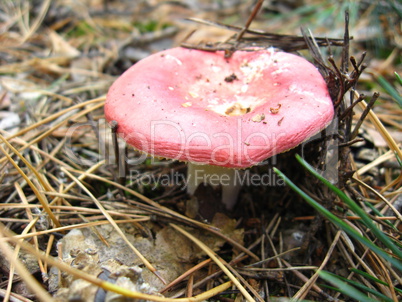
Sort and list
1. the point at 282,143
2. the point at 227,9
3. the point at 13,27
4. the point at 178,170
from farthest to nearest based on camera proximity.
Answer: the point at 227,9 < the point at 13,27 < the point at 178,170 < the point at 282,143

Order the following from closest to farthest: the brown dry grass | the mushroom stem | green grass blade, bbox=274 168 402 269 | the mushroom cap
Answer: green grass blade, bbox=274 168 402 269, the mushroom cap, the brown dry grass, the mushroom stem

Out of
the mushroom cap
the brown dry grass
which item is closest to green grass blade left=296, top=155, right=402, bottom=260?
the mushroom cap

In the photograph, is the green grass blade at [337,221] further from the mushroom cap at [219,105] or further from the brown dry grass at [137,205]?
the brown dry grass at [137,205]

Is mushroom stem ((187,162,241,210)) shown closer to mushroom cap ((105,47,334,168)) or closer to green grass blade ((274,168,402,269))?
mushroom cap ((105,47,334,168))

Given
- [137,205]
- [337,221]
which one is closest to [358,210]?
[337,221]

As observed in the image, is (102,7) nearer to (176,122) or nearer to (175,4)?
(175,4)

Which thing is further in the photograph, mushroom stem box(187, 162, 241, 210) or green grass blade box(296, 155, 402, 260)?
mushroom stem box(187, 162, 241, 210)

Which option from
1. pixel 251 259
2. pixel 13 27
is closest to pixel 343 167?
pixel 251 259

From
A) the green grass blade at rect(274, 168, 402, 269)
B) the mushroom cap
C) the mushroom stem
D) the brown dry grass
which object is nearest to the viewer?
the green grass blade at rect(274, 168, 402, 269)
